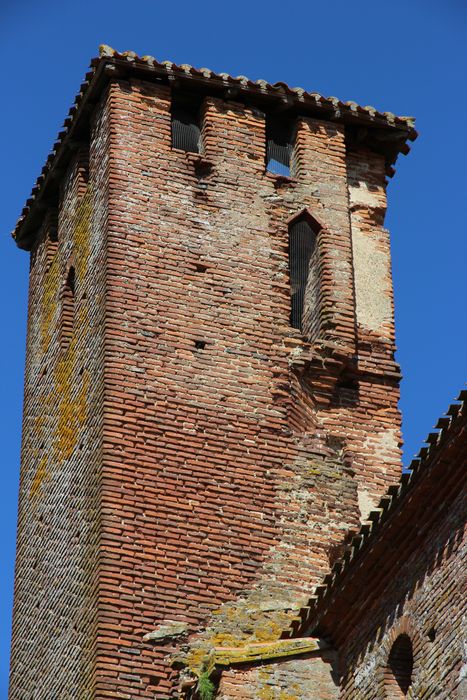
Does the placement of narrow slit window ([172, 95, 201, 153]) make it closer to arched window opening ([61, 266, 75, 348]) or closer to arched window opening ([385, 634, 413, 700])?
arched window opening ([61, 266, 75, 348])

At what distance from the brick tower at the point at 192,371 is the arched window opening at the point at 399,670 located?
2584 mm

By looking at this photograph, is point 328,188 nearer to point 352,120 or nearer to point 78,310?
point 352,120

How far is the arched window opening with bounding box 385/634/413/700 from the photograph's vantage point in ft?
45.8

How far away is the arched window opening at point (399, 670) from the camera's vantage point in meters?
13.9

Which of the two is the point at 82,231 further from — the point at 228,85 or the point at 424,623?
the point at 424,623

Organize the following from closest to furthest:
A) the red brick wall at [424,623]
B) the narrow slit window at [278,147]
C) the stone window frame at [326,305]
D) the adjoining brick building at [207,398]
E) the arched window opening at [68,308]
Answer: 1. the red brick wall at [424,623]
2. the adjoining brick building at [207,398]
3. the stone window frame at [326,305]
4. the arched window opening at [68,308]
5. the narrow slit window at [278,147]

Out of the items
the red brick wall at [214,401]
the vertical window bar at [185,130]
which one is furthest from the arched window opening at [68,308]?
the vertical window bar at [185,130]

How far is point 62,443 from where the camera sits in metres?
18.8

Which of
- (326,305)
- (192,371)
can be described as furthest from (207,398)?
(326,305)

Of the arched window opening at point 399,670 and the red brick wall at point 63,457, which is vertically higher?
the red brick wall at point 63,457

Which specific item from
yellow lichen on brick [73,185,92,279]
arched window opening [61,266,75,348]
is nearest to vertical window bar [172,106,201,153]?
yellow lichen on brick [73,185,92,279]

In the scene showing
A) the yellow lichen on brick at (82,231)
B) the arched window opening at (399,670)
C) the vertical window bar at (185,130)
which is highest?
the vertical window bar at (185,130)

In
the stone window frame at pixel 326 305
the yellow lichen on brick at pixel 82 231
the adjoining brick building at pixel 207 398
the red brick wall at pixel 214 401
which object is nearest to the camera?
the adjoining brick building at pixel 207 398

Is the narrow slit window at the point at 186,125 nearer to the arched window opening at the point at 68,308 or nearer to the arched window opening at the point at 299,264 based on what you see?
the arched window opening at the point at 299,264
